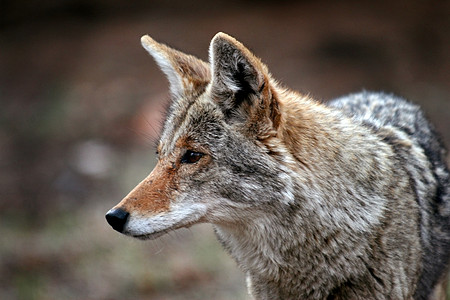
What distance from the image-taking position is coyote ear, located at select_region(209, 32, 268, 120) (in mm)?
3561

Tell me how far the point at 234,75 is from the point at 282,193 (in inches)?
30.1

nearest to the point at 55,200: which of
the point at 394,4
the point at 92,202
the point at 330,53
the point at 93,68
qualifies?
→ the point at 92,202

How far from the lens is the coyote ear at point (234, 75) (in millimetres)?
3561

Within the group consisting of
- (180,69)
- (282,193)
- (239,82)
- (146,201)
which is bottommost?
(146,201)

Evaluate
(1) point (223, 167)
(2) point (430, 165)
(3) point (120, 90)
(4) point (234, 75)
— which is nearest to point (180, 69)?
(4) point (234, 75)

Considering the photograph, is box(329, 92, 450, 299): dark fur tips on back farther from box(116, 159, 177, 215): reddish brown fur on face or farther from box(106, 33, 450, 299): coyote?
box(116, 159, 177, 215): reddish brown fur on face

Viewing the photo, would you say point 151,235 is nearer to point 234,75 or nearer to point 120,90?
point 234,75

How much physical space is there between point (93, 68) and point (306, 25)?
5133 millimetres

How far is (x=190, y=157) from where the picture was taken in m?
3.87

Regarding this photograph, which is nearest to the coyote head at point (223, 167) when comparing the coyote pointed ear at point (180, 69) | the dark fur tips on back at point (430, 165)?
the coyote pointed ear at point (180, 69)

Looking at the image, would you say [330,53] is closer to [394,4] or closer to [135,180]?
[394,4]

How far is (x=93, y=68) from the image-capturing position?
48.2 ft

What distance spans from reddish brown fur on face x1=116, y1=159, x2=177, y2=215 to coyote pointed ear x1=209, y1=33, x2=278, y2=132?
527 mm

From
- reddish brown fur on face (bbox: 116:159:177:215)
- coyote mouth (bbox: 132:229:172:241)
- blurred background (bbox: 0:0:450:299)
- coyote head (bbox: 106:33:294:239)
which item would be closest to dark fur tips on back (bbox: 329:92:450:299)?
coyote head (bbox: 106:33:294:239)
